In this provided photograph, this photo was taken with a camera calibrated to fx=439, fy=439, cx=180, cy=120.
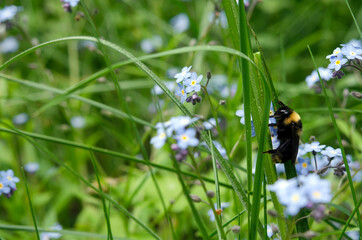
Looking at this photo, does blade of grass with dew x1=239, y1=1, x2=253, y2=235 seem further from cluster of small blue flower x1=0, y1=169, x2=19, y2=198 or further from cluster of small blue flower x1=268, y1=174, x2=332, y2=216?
cluster of small blue flower x1=0, y1=169, x2=19, y2=198

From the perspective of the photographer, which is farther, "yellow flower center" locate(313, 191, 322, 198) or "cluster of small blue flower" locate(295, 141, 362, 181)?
"cluster of small blue flower" locate(295, 141, 362, 181)

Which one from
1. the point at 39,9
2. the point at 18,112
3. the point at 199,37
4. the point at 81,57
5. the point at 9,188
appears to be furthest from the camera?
the point at 39,9

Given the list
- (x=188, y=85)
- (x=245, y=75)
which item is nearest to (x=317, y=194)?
(x=245, y=75)

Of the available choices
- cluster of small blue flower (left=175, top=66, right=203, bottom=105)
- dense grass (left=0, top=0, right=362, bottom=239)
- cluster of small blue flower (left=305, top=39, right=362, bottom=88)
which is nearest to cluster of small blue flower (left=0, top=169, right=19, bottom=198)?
dense grass (left=0, top=0, right=362, bottom=239)

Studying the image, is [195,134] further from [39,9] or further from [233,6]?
[39,9]

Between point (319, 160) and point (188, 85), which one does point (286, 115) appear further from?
point (319, 160)

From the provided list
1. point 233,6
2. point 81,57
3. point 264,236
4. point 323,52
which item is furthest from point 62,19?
point 264,236

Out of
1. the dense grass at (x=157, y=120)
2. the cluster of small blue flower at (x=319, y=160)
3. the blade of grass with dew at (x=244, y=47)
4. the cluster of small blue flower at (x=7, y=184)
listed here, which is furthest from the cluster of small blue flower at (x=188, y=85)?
the cluster of small blue flower at (x=7, y=184)
